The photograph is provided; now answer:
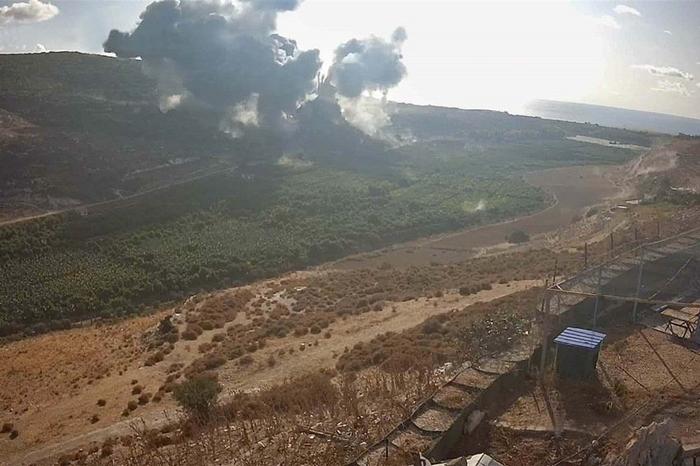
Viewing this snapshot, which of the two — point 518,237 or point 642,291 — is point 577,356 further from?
point 518,237

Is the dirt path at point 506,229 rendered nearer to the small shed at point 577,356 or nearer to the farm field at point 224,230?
the farm field at point 224,230

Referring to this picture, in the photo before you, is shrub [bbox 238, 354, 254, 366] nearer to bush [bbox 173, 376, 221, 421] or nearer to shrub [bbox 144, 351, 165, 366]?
shrub [bbox 144, 351, 165, 366]

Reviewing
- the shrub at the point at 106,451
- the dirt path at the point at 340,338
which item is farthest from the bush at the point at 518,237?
the shrub at the point at 106,451

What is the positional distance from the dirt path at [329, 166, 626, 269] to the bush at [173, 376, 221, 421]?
81.5ft

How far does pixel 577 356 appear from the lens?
1205 centimetres

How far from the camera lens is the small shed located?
11.9m

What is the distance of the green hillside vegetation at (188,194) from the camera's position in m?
36.2

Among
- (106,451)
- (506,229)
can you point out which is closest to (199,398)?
(106,451)

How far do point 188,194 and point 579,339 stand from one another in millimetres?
45669

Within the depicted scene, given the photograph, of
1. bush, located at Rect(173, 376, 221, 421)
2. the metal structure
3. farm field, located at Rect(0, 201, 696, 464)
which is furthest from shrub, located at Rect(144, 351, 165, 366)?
the metal structure

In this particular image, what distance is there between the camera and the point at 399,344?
60.6 ft

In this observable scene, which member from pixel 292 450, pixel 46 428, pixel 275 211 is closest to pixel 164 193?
pixel 275 211

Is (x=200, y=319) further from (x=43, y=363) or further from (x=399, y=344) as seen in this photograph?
(x=399, y=344)

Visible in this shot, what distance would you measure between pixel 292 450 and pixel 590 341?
6.43 m
